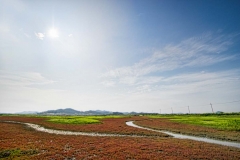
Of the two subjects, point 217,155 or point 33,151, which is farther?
point 33,151

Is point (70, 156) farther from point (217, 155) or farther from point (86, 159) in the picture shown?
point (217, 155)

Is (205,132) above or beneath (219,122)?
beneath

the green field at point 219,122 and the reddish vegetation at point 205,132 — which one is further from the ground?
the green field at point 219,122

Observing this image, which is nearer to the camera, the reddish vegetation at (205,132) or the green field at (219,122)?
the reddish vegetation at (205,132)

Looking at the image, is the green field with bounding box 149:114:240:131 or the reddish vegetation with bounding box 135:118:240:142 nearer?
the reddish vegetation with bounding box 135:118:240:142

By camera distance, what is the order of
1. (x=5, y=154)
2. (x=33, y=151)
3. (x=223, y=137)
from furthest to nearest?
(x=223, y=137)
(x=33, y=151)
(x=5, y=154)

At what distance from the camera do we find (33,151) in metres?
19.5

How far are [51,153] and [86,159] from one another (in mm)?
5209

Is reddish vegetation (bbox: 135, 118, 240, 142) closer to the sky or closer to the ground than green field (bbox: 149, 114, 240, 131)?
closer to the ground

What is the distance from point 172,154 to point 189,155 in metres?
1.96

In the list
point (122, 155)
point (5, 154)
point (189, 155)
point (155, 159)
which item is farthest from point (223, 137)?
point (5, 154)

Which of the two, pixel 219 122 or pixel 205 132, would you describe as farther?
pixel 219 122

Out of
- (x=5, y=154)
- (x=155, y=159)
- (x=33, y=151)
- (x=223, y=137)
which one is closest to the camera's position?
(x=155, y=159)

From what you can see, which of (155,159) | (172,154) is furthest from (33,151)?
(172,154)
